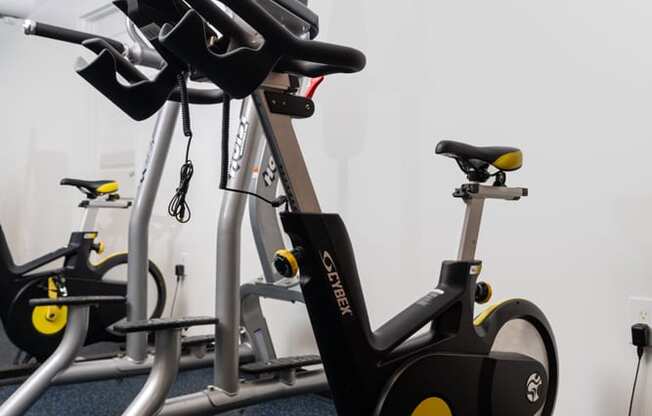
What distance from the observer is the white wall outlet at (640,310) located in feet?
5.28

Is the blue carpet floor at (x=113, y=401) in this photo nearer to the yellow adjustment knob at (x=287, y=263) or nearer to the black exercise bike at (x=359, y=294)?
the black exercise bike at (x=359, y=294)

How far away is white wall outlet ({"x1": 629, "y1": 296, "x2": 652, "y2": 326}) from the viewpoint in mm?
1610

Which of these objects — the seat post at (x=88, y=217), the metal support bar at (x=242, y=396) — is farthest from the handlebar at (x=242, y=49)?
the seat post at (x=88, y=217)

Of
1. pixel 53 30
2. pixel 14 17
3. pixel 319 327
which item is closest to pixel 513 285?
pixel 319 327

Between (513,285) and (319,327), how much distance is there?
3.06 feet

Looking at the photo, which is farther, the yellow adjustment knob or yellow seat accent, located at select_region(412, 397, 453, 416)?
yellow seat accent, located at select_region(412, 397, 453, 416)

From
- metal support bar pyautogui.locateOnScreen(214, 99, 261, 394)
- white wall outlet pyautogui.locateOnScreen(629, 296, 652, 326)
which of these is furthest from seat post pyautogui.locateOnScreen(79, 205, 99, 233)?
white wall outlet pyautogui.locateOnScreen(629, 296, 652, 326)

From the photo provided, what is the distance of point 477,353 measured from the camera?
1.48 meters

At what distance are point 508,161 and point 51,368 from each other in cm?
150

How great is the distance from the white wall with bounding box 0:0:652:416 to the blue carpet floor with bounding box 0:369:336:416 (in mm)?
348

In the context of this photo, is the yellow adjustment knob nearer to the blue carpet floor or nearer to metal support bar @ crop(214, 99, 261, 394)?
metal support bar @ crop(214, 99, 261, 394)

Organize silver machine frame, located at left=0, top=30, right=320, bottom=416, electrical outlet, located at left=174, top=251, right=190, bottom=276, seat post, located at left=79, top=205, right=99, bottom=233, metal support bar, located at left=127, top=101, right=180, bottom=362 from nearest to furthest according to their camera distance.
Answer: silver machine frame, located at left=0, top=30, right=320, bottom=416 → metal support bar, located at left=127, top=101, right=180, bottom=362 → seat post, located at left=79, top=205, right=99, bottom=233 → electrical outlet, located at left=174, top=251, right=190, bottom=276

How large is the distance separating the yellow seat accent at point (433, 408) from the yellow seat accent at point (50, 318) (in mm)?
2086

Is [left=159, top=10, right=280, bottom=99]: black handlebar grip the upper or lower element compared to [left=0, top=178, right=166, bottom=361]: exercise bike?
upper
